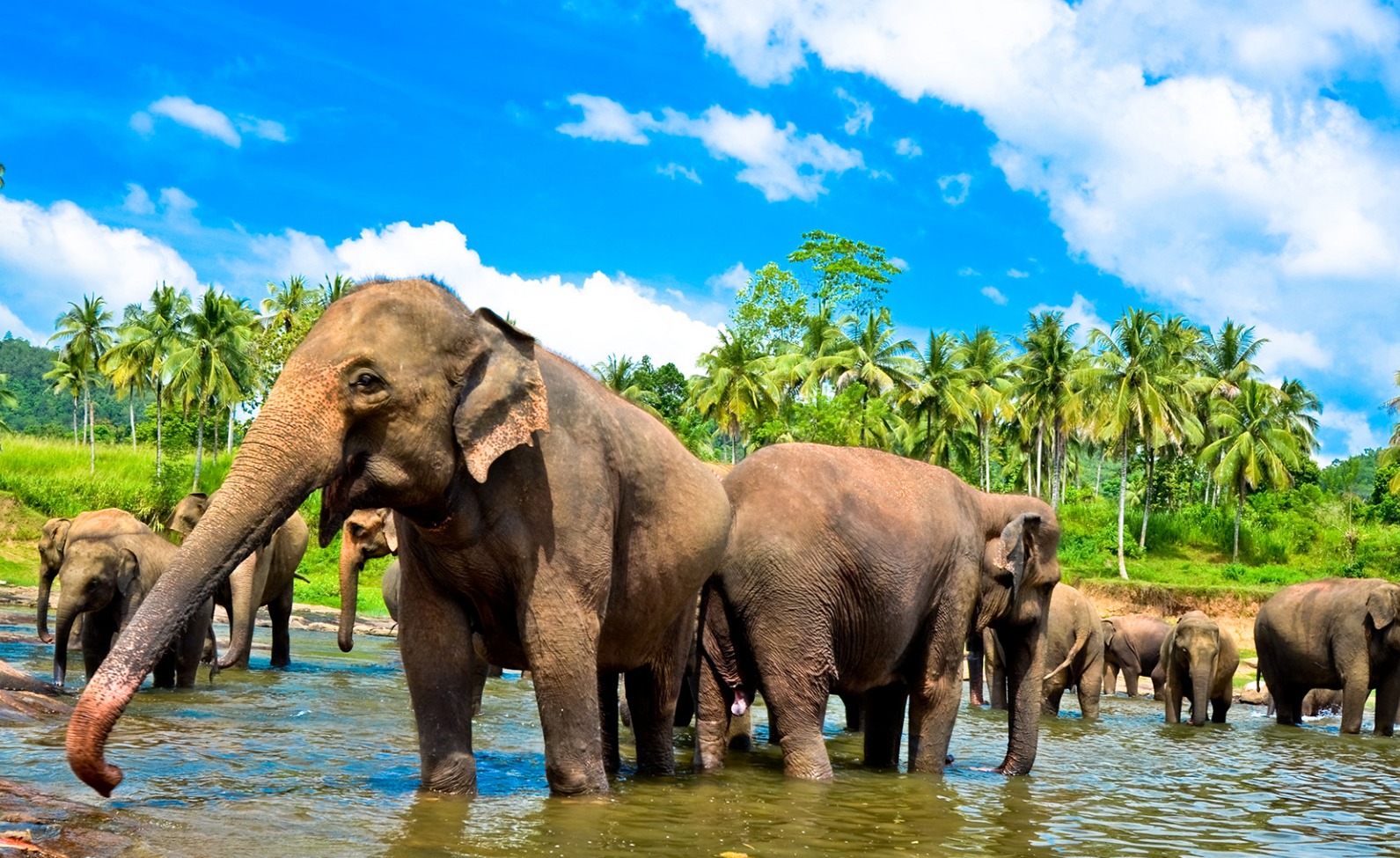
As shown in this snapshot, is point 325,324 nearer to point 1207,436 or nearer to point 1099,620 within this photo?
point 1099,620

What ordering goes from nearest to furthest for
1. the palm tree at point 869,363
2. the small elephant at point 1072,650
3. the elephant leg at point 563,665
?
the elephant leg at point 563,665 → the small elephant at point 1072,650 → the palm tree at point 869,363

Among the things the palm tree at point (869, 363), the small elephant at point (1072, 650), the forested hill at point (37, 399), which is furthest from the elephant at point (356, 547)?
the forested hill at point (37, 399)

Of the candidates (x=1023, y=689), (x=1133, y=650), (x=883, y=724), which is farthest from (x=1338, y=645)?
(x=883, y=724)

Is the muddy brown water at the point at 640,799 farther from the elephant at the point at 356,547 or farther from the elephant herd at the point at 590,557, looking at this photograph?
the elephant at the point at 356,547

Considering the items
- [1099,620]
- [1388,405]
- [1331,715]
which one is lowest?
[1331,715]

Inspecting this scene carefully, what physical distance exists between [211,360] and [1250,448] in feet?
147

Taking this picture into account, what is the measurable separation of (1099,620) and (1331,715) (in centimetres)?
632

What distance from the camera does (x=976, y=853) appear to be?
18.6 feet

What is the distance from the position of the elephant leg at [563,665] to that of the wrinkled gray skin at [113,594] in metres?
7.06

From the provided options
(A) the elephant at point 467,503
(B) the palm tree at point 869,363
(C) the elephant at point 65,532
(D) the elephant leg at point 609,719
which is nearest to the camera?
(A) the elephant at point 467,503

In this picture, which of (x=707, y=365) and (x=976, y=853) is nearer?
(x=976, y=853)

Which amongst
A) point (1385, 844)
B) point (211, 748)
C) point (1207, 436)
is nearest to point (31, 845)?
point (211, 748)

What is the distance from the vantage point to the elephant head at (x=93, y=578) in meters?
11.7

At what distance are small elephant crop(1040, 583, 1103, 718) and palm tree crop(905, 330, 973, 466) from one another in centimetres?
3653
